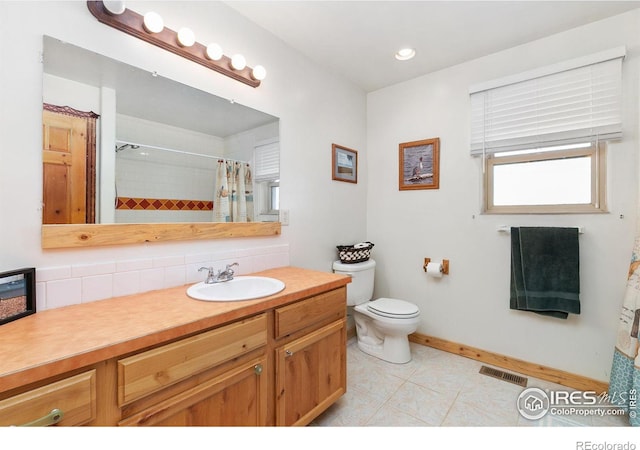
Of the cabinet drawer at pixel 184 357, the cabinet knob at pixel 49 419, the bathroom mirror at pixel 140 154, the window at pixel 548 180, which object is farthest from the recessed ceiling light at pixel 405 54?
the cabinet knob at pixel 49 419

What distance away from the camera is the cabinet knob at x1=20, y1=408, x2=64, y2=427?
0.71 meters

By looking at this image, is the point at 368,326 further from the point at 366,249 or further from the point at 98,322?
the point at 98,322

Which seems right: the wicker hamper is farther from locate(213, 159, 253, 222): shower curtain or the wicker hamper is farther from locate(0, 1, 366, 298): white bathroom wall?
locate(213, 159, 253, 222): shower curtain

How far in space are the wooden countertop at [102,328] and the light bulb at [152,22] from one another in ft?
3.98

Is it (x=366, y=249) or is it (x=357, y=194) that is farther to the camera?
(x=357, y=194)

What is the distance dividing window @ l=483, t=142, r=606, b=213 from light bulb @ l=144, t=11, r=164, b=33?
2245mm

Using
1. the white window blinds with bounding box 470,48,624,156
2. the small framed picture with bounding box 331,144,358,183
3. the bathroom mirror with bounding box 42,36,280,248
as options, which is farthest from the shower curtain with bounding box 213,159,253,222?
the white window blinds with bounding box 470,48,624,156

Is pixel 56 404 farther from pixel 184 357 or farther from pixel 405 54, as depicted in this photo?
pixel 405 54

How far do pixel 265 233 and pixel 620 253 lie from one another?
219cm

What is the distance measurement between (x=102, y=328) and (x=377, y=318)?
5.66 feet

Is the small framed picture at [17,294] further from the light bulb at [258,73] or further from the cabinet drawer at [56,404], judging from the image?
the light bulb at [258,73]

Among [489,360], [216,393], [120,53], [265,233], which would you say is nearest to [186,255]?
[265,233]

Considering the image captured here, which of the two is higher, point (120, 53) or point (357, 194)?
point (120, 53)

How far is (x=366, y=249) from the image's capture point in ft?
8.15
